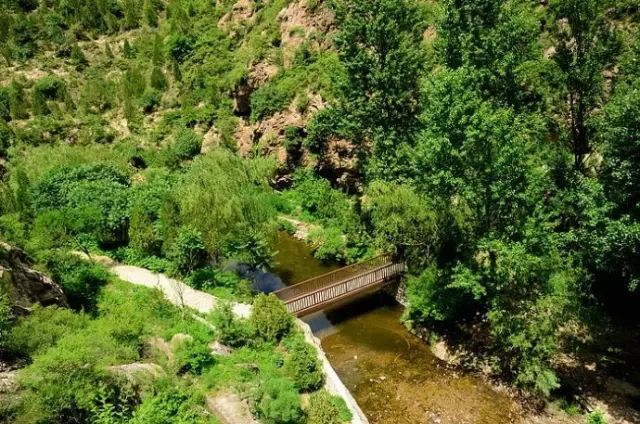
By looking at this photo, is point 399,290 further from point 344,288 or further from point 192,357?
point 192,357

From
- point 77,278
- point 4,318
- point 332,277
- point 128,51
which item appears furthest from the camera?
point 128,51

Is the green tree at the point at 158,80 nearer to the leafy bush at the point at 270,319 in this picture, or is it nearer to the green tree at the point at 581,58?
the leafy bush at the point at 270,319

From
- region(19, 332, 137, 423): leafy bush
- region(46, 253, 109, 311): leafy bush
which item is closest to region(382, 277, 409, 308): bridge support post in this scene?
region(46, 253, 109, 311): leafy bush

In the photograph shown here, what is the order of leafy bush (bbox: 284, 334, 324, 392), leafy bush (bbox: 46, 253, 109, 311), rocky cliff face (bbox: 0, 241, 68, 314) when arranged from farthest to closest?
leafy bush (bbox: 46, 253, 109, 311)
leafy bush (bbox: 284, 334, 324, 392)
rocky cliff face (bbox: 0, 241, 68, 314)

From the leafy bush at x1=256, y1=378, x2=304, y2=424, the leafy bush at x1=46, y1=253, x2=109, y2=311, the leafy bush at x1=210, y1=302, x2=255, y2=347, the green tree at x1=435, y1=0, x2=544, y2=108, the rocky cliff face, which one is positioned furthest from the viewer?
the leafy bush at x1=46, y1=253, x2=109, y2=311

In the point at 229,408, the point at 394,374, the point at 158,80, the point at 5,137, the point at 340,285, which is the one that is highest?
the point at 158,80

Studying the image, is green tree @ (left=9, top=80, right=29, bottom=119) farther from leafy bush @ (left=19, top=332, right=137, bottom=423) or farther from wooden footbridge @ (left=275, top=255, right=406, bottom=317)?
leafy bush @ (left=19, top=332, right=137, bottom=423)

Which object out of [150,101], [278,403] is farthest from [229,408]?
[150,101]
